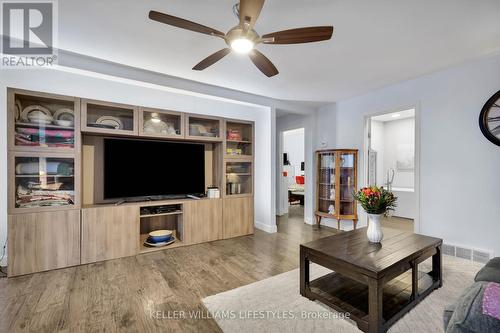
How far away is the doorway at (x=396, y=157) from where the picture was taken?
5594mm

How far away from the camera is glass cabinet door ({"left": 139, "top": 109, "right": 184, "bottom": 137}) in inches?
135

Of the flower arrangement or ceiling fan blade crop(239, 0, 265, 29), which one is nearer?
ceiling fan blade crop(239, 0, 265, 29)

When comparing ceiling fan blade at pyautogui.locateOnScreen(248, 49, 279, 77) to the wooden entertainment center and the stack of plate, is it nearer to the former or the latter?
the wooden entertainment center

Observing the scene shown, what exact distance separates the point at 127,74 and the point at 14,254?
7.78 feet

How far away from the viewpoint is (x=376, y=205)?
225 cm

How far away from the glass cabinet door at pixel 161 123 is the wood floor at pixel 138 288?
1710 mm

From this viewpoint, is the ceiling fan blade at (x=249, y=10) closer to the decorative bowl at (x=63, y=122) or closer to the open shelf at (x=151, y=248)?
the decorative bowl at (x=63, y=122)

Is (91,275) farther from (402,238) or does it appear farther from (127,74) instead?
(402,238)

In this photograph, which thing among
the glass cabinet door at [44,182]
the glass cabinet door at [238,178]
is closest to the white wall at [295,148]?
the glass cabinet door at [238,178]

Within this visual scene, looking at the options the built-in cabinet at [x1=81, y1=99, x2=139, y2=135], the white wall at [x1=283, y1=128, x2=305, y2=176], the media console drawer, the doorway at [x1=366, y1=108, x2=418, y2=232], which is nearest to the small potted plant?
the media console drawer

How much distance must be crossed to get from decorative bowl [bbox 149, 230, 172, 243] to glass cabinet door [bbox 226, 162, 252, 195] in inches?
45.1

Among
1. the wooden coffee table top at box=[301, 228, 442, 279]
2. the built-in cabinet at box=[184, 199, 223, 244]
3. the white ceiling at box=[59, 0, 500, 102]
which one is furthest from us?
the built-in cabinet at box=[184, 199, 223, 244]

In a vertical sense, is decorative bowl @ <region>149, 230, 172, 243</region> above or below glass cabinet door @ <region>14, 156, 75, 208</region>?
below

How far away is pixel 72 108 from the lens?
2.96 meters
